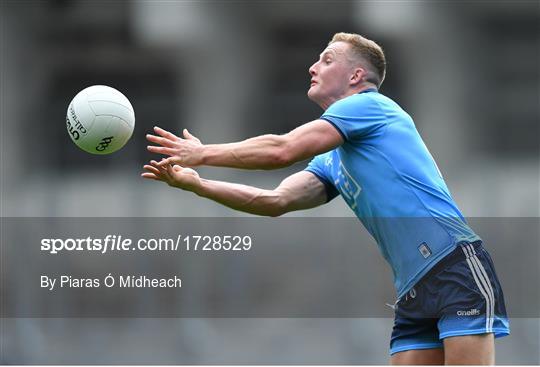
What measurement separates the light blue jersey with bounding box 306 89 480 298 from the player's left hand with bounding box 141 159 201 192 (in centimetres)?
88

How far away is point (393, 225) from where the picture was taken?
16.0 ft

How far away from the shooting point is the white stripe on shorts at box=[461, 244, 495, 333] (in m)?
4.71

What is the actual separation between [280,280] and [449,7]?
11561 mm

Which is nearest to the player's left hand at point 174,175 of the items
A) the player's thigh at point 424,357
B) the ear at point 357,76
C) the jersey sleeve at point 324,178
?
the jersey sleeve at point 324,178

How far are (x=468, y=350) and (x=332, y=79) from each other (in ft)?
5.91

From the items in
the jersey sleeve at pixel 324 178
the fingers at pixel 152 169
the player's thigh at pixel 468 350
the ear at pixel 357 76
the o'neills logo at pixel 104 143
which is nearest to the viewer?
the player's thigh at pixel 468 350

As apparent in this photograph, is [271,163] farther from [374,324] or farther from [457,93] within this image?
[457,93]

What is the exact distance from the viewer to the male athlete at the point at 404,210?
4.69 metres

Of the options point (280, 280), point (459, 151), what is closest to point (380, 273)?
point (280, 280)

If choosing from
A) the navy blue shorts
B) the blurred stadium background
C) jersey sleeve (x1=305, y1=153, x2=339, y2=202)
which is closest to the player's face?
jersey sleeve (x1=305, y1=153, x2=339, y2=202)

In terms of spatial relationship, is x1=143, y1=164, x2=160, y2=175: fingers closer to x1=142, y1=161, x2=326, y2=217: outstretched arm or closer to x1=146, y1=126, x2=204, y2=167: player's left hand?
x1=142, y1=161, x2=326, y2=217: outstretched arm

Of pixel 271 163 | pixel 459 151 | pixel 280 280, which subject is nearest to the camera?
pixel 271 163

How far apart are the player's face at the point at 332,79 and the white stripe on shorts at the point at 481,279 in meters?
1.26

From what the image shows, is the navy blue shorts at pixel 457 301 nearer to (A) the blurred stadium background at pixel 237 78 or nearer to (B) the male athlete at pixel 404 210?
(B) the male athlete at pixel 404 210
